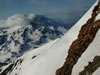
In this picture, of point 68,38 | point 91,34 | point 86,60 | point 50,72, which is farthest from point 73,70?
point 68,38

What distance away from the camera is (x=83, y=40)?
37.0 meters

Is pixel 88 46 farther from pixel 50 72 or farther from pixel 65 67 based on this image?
pixel 50 72

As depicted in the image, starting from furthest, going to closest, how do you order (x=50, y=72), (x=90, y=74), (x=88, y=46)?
(x=50, y=72)
(x=88, y=46)
(x=90, y=74)

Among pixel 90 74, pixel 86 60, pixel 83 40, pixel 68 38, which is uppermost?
pixel 68 38

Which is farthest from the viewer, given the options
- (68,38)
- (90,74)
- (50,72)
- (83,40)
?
(68,38)

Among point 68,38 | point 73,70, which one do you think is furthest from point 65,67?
point 68,38

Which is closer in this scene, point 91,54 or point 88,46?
point 91,54

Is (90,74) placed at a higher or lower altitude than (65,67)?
lower

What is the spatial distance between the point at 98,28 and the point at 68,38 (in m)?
20.9

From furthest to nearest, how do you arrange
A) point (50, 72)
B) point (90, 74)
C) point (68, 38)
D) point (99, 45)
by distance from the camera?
point (68, 38) < point (50, 72) < point (99, 45) < point (90, 74)

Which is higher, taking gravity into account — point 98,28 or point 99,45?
point 98,28

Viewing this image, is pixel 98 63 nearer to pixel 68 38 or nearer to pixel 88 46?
pixel 88 46

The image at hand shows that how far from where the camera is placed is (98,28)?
1393 inches

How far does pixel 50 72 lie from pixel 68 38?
1523 centimetres
